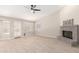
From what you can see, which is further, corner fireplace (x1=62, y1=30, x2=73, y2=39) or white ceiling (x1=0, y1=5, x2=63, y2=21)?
corner fireplace (x1=62, y1=30, x2=73, y2=39)

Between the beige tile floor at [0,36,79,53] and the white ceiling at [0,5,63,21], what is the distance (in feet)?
1.63

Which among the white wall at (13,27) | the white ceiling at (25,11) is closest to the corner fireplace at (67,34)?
the white ceiling at (25,11)

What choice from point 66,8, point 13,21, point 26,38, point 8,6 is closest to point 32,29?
point 26,38

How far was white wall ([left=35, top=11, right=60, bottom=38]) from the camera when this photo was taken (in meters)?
2.44

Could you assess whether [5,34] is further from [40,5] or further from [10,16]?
[40,5]

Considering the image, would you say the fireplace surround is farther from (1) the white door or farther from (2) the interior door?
(2) the interior door

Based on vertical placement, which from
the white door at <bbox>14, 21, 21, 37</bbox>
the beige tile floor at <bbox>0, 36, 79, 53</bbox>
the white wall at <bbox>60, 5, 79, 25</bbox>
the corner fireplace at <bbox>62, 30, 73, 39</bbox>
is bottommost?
the beige tile floor at <bbox>0, 36, 79, 53</bbox>

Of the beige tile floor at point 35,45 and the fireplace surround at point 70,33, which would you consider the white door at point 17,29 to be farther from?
the fireplace surround at point 70,33

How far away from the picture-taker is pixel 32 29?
2.49 meters

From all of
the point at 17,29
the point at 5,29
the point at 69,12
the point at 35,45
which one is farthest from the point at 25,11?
the point at 69,12

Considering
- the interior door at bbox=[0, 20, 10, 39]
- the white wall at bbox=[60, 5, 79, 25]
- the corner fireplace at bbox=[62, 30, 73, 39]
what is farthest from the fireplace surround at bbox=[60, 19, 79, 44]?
the interior door at bbox=[0, 20, 10, 39]

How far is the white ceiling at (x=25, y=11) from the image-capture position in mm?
2346
